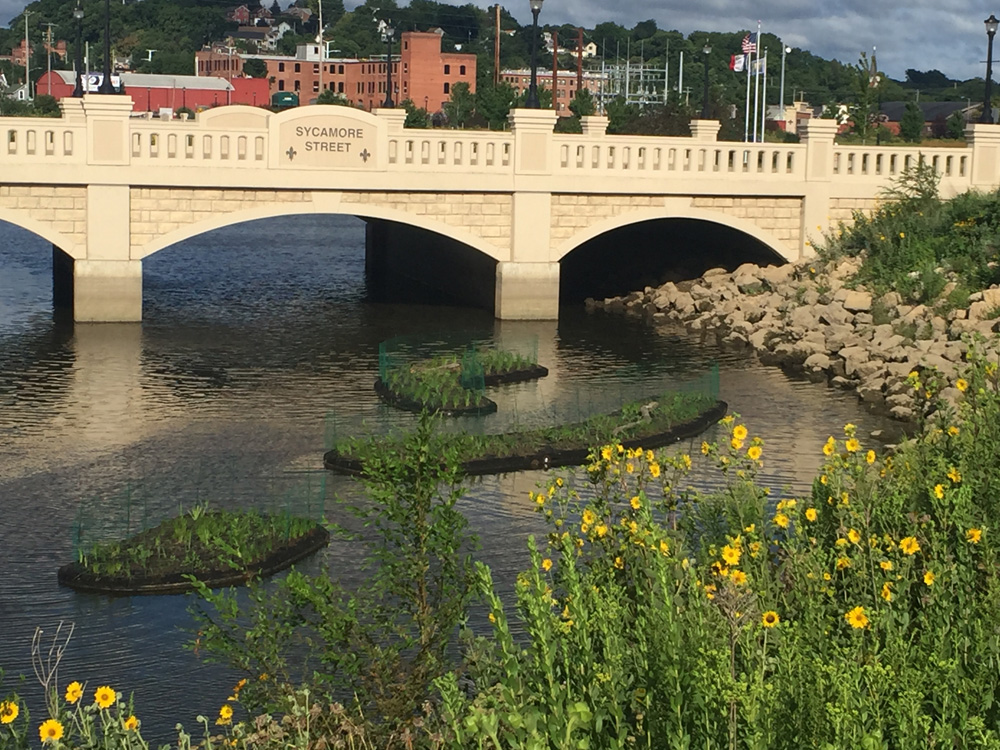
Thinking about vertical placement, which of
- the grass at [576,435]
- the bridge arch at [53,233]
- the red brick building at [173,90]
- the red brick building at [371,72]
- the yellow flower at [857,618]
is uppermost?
the red brick building at [371,72]

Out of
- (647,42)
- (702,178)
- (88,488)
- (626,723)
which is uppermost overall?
(647,42)

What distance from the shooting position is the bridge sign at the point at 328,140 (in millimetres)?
28719

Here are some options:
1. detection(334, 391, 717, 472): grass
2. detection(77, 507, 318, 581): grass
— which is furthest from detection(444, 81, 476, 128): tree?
detection(77, 507, 318, 581): grass

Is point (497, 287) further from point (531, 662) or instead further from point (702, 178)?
point (531, 662)

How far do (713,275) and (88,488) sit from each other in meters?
19.8

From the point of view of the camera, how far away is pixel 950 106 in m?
111

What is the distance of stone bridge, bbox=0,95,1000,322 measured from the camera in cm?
2772

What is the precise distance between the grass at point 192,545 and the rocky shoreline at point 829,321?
378 inches

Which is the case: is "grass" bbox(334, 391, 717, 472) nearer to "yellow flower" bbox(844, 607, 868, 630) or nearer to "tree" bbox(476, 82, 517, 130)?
"yellow flower" bbox(844, 607, 868, 630)

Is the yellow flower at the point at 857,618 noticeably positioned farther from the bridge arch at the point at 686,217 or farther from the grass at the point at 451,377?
the bridge arch at the point at 686,217

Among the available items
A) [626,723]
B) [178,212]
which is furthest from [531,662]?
[178,212]

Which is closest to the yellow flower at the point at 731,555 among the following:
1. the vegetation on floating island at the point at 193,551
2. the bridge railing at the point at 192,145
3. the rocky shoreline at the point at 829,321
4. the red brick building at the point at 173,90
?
the vegetation on floating island at the point at 193,551

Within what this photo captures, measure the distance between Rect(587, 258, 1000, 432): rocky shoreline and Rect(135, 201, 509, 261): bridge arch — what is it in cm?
481

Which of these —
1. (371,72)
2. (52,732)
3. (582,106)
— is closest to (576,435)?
(52,732)
